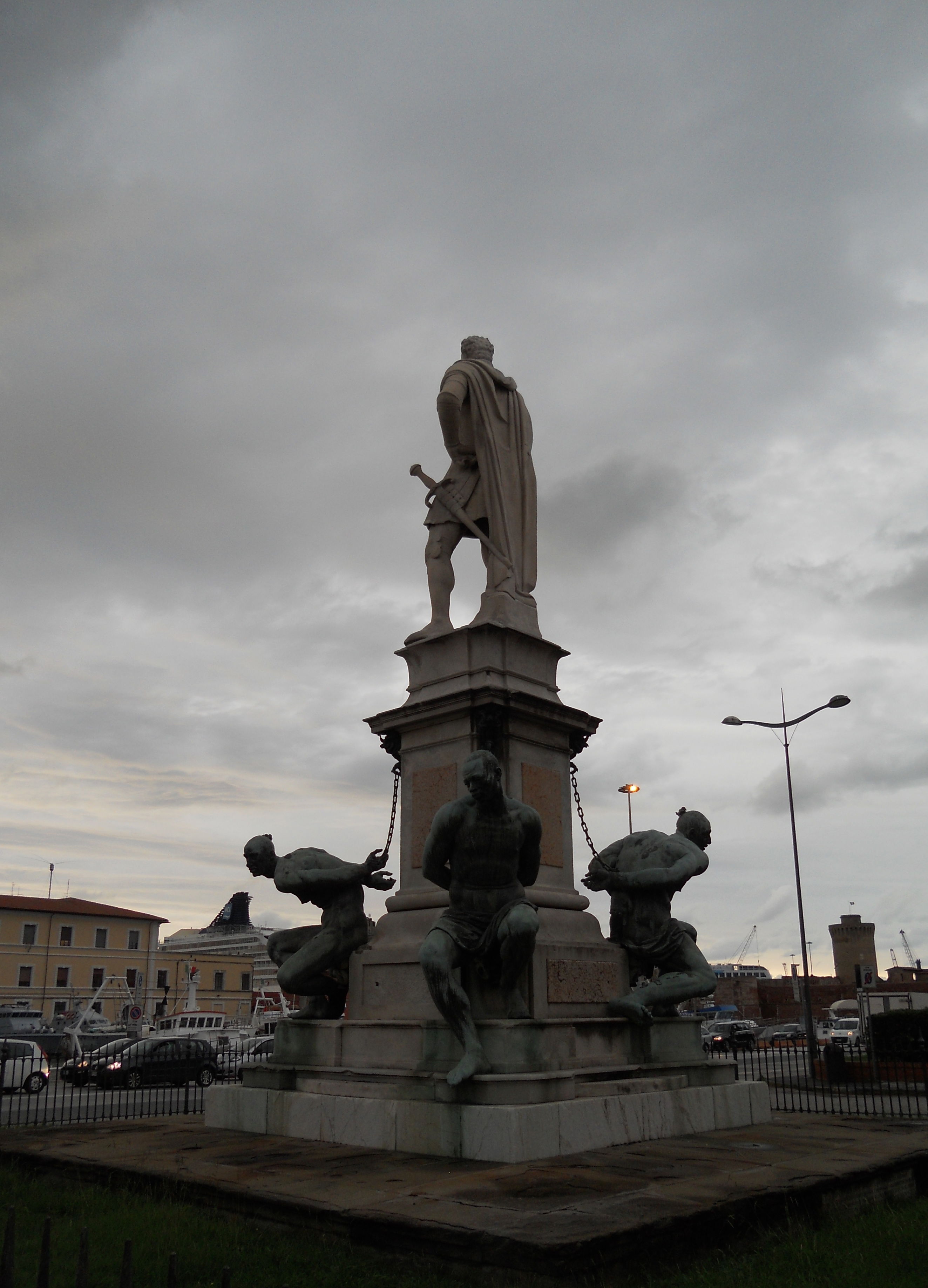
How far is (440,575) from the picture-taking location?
11.0 metres

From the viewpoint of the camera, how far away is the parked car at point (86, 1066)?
26625mm

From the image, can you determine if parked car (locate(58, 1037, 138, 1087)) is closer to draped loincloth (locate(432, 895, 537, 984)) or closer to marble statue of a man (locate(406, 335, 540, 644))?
marble statue of a man (locate(406, 335, 540, 644))

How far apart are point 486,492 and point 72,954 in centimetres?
7664

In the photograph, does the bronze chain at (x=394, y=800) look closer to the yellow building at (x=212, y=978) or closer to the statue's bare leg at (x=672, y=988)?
the statue's bare leg at (x=672, y=988)

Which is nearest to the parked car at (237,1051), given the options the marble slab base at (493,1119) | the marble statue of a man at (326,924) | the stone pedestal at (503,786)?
the marble statue of a man at (326,924)

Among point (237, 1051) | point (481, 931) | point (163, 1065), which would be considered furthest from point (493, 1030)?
point (237, 1051)

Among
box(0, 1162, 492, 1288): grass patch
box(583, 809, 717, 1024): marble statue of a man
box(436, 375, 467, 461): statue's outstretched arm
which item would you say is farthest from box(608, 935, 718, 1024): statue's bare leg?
box(436, 375, 467, 461): statue's outstretched arm

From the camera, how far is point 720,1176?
6.31 meters

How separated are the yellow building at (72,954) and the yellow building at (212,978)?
1277 millimetres

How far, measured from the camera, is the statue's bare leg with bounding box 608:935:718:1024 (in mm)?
9047

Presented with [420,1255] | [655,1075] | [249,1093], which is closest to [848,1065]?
[655,1075]

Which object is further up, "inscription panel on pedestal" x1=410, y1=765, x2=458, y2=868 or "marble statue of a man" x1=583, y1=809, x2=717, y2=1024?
"inscription panel on pedestal" x1=410, y1=765, x2=458, y2=868

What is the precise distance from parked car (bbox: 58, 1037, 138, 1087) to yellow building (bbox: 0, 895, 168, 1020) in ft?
157

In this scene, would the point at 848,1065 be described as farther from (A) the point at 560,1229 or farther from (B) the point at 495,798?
(A) the point at 560,1229
